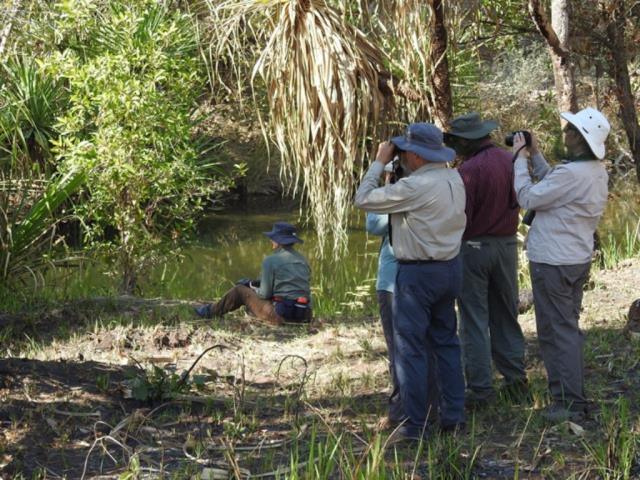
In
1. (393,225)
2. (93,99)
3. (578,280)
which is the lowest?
(578,280)

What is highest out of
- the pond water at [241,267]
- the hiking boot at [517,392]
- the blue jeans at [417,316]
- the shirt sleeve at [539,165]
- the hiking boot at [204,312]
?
the shirt sleeve at [539,165]

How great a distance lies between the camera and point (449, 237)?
18.2ft

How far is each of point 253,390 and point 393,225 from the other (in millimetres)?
1808

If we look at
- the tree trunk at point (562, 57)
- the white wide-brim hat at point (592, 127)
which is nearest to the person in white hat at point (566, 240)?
the white wide-brim hat at point (592, 127)

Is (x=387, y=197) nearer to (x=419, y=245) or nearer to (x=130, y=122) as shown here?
(x=419, y=245)

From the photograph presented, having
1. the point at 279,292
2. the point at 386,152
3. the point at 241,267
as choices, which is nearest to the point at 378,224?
the point at 386,152

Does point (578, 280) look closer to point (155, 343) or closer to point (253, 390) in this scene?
point (253, 390)

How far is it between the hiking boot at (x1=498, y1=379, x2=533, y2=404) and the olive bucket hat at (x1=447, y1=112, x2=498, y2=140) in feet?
4.91

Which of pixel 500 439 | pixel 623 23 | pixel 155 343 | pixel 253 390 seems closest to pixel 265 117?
pixel 623 23

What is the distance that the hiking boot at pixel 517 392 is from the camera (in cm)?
635

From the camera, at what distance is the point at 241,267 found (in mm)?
18656

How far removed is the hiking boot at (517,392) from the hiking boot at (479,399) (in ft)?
0.32

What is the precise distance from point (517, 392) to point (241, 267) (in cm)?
1251

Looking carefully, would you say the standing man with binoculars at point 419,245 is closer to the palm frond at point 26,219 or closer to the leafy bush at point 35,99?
the palm frond at point 26,219
